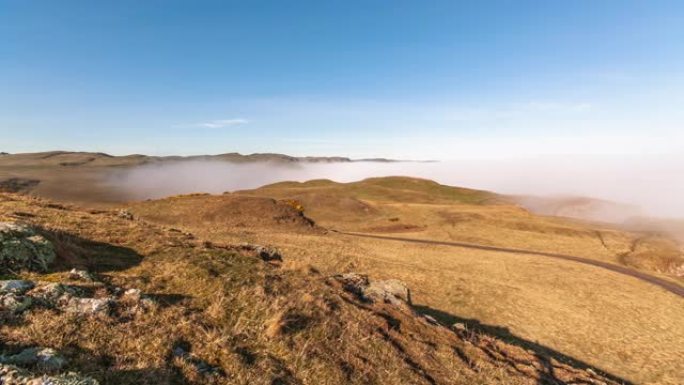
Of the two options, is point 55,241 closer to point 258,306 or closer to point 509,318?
point 258,306

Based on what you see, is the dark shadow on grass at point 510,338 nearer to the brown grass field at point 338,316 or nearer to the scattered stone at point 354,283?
the brown grass field at point 338,316

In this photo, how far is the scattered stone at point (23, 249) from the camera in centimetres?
1166

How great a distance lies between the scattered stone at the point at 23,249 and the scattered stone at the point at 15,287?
224 centimetres

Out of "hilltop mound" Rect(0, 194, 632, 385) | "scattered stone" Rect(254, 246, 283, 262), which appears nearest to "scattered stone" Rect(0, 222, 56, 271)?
"hilltop mound" Rect(0, 194, 632, 385)

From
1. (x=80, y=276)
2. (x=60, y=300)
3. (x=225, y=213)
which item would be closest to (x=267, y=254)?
→ (x=80, y=276)

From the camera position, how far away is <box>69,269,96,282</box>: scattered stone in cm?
1155

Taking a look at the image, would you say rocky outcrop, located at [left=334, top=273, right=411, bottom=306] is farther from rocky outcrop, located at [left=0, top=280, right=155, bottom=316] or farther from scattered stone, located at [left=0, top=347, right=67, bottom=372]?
scattered stone, located at [left=0, top=347, right=67, bottom=372]

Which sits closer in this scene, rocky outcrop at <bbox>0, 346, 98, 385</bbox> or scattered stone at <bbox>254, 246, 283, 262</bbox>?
rocky outcrop at <bbox>0, 346, 98, 385</bbox>

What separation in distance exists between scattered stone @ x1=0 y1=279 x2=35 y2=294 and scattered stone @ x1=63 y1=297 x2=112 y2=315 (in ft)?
4.30

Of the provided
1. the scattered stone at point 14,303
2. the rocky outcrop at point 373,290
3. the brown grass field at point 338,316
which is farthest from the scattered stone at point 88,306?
the rocky outcrop at point 373,290

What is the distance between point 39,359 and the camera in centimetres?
696

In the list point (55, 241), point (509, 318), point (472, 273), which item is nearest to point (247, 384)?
point (55, 241)

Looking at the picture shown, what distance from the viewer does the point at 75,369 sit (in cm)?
708

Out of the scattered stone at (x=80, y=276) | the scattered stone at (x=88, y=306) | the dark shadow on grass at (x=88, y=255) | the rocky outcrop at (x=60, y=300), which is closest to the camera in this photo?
the rocky outcrop at (x=60, y=300)
